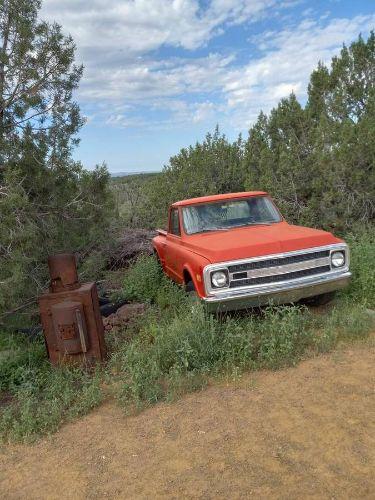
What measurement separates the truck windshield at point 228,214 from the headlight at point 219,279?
1337mm

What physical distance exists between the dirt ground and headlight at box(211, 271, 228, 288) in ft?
3.60

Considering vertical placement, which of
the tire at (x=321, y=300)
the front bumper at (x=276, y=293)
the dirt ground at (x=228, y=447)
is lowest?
the dirt ground at (x=228, y=447)

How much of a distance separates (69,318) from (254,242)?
6.91 ft

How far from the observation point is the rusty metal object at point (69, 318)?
4.61 m

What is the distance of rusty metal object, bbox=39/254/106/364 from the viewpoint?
15.1 ft

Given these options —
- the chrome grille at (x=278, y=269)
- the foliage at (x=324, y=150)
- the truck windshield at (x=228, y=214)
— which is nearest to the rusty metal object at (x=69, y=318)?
the chrome grille at (x=278, y=269)

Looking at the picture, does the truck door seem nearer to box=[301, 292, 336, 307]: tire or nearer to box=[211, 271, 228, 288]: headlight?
box=[211, 271, 228, 288]: headlight

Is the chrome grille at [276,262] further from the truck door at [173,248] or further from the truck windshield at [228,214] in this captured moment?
the truck door at [173,248]

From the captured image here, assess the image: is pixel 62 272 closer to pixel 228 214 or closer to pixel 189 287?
pixel 189 287

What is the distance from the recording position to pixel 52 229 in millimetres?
5562

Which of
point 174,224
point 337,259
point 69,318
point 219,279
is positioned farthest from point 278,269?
point 174,224

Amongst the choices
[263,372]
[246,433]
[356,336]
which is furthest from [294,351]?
[246,433]

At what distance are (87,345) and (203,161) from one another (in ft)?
26.5

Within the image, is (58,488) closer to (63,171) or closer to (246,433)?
(246,433)
